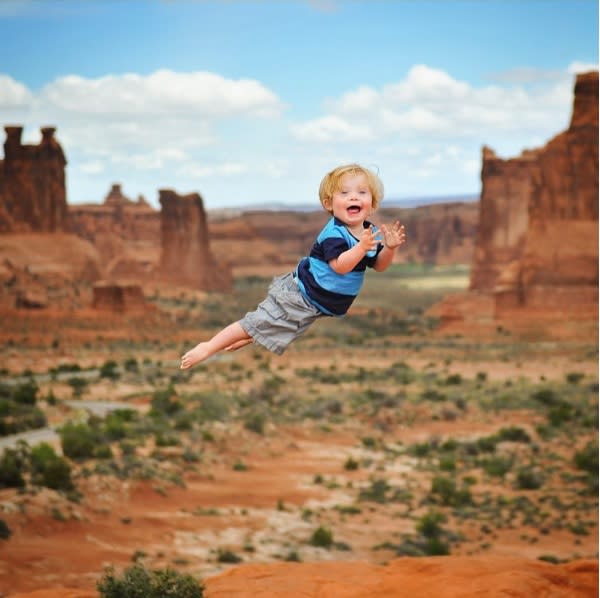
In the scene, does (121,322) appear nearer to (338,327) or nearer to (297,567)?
(338,327)

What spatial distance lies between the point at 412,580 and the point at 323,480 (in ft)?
56.3

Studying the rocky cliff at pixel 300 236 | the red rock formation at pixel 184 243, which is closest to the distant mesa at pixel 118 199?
the rocky cliff at pixel 300 236

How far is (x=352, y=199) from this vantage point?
6.02m

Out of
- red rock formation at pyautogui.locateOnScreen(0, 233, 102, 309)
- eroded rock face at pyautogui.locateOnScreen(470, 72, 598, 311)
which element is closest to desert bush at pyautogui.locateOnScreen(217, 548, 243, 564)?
eroded rock face at pyautogui.locateOnScreen(470, 72, 598, 311)

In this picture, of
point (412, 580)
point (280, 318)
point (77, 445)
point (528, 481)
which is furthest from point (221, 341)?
point (528, 481)

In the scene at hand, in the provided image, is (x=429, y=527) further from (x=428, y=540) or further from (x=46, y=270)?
(x=46, y=270)

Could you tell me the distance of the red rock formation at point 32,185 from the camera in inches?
3681

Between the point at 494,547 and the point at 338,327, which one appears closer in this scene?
the point at 494,547

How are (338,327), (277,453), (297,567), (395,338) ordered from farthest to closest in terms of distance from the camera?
(338,327) < (395,338) < (277,453) < (297,567)

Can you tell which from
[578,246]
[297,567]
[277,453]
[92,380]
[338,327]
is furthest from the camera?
[338,327]

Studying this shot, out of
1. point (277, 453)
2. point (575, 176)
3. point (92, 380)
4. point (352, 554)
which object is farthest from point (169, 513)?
point (575, 176)

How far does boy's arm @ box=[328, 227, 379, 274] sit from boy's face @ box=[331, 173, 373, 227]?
17 cm

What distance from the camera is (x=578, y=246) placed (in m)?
72.8

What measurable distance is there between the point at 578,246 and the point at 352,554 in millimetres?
53893
